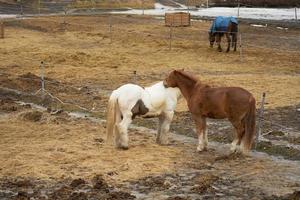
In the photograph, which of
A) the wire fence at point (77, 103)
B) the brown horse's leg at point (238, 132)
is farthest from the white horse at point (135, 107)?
the wire fence at point (77, 103)

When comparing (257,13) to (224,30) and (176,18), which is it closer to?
(176,18)

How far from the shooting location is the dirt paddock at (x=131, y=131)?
8547 mm

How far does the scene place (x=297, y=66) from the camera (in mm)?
20422

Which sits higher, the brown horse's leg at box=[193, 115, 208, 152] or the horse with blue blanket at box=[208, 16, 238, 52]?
the horse with blue blanket at box=[208, 16, 238, 52]

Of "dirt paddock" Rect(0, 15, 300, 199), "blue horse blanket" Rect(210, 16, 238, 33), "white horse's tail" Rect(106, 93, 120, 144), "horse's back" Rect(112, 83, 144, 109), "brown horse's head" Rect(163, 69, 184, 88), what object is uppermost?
"blue horse blanket" Rect(210, 16, 238, 33)

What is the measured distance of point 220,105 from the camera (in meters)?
10.0

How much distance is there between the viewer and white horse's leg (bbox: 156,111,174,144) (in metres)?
10.7

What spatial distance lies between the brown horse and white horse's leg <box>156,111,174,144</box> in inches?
18.0

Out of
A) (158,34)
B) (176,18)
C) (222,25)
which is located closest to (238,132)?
(222,25)

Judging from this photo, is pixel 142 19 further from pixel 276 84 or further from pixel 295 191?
pixel 295 191

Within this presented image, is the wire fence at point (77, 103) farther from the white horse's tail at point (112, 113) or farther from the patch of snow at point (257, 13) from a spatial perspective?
the patch of snow at point (257, 13)

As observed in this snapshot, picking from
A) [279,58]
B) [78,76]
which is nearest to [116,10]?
[279,58]

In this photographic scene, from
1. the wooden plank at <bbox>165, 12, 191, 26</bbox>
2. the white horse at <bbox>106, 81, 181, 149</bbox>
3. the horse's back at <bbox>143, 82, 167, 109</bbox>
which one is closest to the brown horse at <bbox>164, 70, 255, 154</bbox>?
the horse's back at <bbox>143, 82, 167, 109</bbox>

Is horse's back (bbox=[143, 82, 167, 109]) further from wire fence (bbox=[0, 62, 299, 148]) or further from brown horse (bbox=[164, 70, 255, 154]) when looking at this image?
wire fence (bbox=[0, 62, 299, 148])
